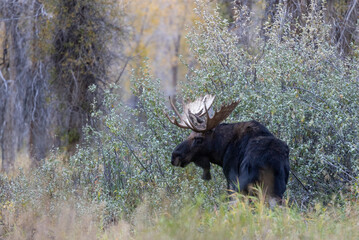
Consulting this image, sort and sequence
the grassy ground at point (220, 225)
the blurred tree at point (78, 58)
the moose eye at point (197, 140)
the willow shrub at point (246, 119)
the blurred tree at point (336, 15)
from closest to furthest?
the grassy ground at point (220, 225) → the moose eye at point (197, 140) → the willow shrub at point (246, 119) → the blurred tree at point (336, 15) → the blurred tree at point (78, 58)

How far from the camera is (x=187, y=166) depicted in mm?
8820

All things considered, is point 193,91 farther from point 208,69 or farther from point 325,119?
point 325,119

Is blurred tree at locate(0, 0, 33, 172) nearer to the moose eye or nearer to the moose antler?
the moose antler

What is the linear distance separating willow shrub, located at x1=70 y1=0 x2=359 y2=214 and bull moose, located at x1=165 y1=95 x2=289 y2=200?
1.72ft

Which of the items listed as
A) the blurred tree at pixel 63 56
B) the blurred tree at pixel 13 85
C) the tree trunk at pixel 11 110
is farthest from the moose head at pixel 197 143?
the tree trunk at pixel 11 110

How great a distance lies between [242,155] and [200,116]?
119cm

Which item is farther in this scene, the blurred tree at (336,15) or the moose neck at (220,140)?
the blurred tree at (336,15)

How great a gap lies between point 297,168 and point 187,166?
1.72 m

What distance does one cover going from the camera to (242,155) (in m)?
7.31

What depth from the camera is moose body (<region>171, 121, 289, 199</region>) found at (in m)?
6.61

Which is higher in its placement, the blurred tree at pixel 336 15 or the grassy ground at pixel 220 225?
the blurred tree at pixel 336 15

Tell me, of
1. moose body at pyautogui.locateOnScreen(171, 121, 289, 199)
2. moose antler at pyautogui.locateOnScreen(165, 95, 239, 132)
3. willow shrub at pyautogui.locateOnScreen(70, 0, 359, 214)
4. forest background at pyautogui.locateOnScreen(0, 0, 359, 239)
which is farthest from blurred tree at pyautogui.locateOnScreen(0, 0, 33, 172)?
moose body at pyautogui.locateOnScreen(171, 121, 289, 199)

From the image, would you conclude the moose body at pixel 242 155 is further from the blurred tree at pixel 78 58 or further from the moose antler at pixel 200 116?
the blurred tree at pixel 78 58

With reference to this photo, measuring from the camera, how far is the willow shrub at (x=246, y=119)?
804 centimetres
